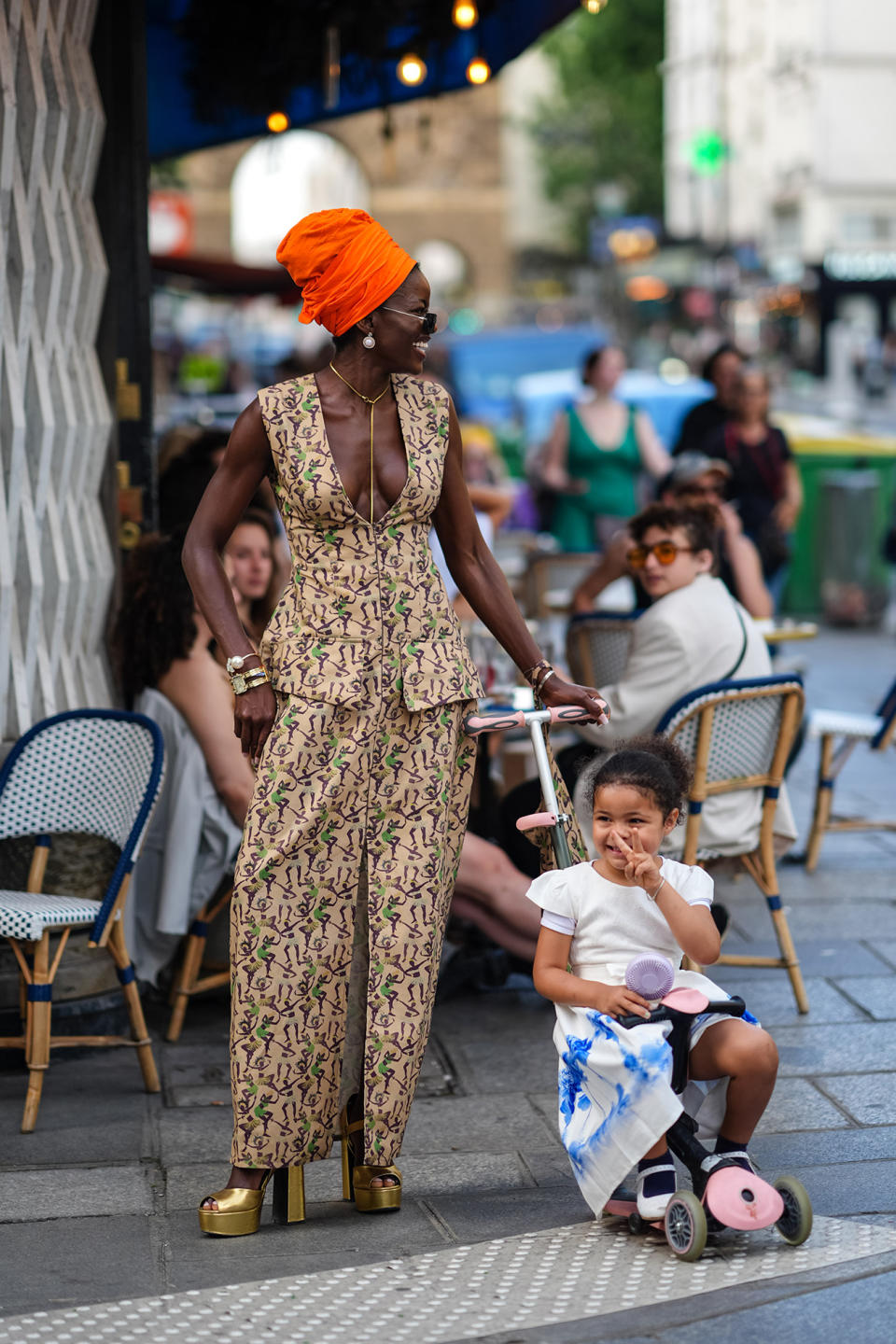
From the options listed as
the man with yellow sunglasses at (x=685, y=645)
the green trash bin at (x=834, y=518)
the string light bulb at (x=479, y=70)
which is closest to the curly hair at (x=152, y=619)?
the man with yellow sunglasses at (x=685, y=645)

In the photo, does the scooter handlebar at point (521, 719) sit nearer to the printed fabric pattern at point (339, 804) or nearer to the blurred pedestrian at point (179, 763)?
the printed fabric pattern at point (339, 804)

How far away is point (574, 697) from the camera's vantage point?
3736 millimetres

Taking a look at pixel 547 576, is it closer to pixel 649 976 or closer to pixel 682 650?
pixel 682 650

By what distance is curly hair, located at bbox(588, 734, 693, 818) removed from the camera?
3.52 metres

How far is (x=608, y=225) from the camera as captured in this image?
4716 cm

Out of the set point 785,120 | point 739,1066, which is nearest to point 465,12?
point 739,1066

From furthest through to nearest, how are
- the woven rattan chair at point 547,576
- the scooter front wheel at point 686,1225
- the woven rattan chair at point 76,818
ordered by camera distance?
the woven rattan chair at point 547,576, the woven rattan chair at point 76,818, the scooter front wheel at point 686,1225

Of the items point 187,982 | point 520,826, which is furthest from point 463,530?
point 187,982

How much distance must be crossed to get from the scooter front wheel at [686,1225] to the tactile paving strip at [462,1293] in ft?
0.12

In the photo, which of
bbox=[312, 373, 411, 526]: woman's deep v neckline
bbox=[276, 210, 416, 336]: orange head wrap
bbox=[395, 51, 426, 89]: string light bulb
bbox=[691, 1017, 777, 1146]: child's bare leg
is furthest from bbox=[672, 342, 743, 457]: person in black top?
bbox=[691, 1017, 777, 1146]: child's bare leg

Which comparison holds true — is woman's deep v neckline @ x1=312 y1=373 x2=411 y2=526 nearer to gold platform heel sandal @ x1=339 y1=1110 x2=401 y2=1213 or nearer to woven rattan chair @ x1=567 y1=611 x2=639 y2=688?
gold platform heel sandal @ x1=339 y1=1110 x2=401 y2=1213

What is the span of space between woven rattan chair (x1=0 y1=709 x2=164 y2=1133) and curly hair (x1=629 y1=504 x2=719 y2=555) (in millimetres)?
1629

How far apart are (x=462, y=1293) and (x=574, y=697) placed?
3.87ft

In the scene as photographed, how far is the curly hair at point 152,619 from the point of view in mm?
5113
